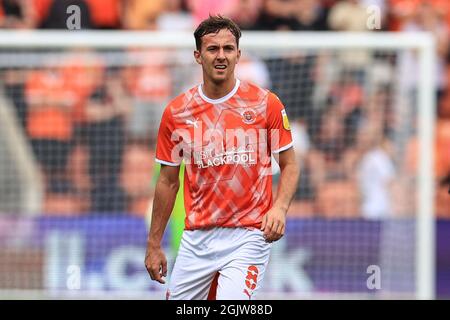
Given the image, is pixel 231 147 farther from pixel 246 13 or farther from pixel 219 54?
pixel 246 13

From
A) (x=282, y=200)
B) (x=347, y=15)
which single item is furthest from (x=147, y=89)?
(x=282, y=200)

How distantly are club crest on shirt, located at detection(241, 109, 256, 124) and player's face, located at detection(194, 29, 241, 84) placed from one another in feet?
0.81

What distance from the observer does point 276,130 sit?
7414 millimetres

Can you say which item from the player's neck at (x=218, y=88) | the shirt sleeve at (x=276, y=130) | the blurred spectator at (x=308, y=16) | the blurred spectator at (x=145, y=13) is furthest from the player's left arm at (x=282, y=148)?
the blurred spectator at (x=145, y=13)

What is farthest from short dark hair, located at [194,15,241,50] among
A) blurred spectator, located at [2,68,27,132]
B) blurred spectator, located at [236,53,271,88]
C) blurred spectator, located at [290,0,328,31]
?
blurred spectator, located at [290,0,328,31]

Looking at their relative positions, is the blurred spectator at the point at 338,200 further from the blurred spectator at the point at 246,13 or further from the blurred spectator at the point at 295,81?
the blurred spectator at the point at 246,13

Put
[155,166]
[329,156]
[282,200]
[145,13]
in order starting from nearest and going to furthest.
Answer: [282,200] < [155,166] < [329,156] < [145,13]

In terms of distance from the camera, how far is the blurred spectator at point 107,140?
12.8 metres

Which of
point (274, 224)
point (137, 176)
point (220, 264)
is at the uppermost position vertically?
point (137, 176)

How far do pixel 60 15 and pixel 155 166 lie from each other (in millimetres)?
2509

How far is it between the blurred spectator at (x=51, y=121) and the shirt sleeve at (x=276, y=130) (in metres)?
5.70

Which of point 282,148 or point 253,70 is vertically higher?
point 253,70

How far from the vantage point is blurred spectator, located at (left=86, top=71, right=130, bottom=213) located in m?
12.8

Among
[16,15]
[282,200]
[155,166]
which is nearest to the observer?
[282,200]
